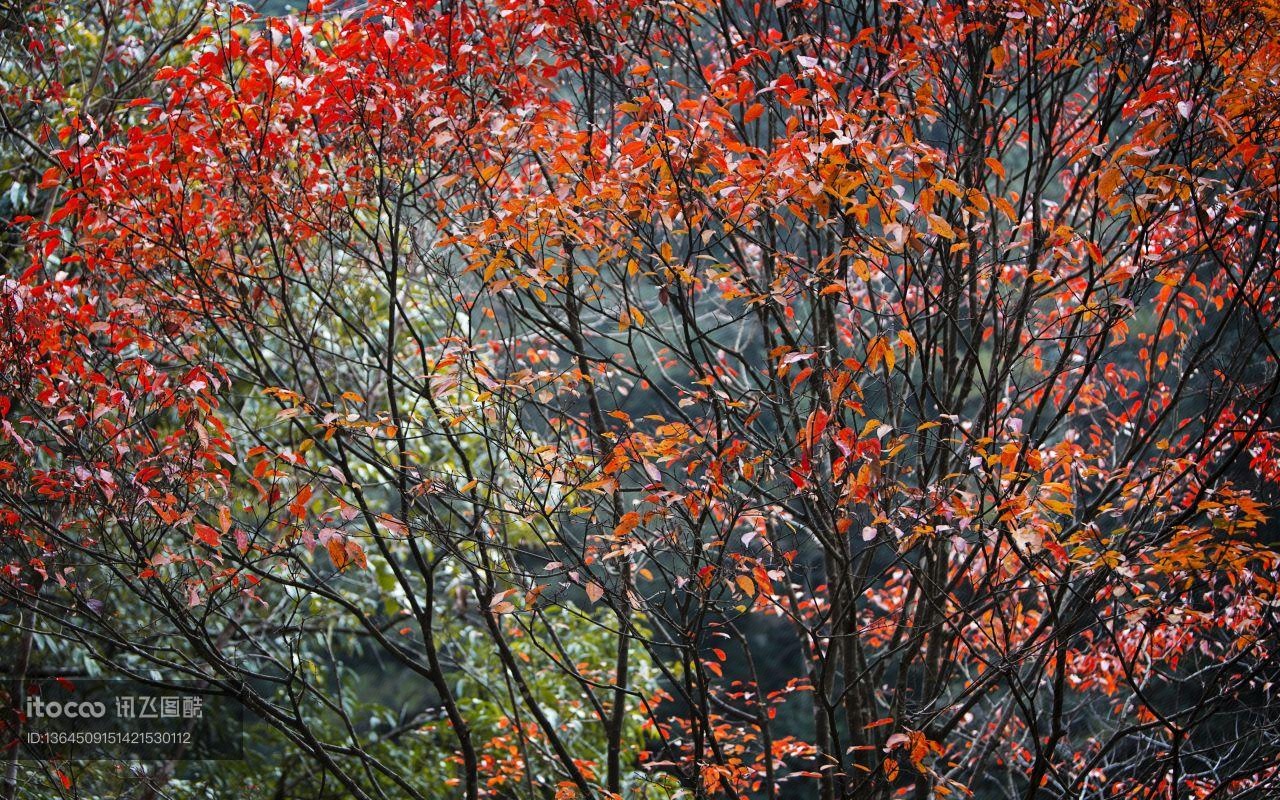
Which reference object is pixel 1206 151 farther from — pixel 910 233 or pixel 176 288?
pixel 176 288

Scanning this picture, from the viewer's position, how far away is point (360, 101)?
3.07 m

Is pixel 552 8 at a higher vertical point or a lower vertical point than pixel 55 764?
higher

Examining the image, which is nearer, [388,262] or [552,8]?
[552,8]

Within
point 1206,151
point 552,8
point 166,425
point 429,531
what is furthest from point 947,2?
point 166,425

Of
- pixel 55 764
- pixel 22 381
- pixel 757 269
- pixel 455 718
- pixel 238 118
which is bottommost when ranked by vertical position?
pixel 455 718

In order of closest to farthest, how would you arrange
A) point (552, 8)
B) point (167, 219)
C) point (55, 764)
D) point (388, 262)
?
point (552, 8) < point (167, 219) < point (55, 764) < point (388, 262)

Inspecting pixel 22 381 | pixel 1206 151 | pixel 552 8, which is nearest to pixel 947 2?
pixel 1206 151

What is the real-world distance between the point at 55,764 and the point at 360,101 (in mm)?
3098

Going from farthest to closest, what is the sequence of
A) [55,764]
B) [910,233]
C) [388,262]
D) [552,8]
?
[388,262]
[55,764]
[552,8]
[910,233]

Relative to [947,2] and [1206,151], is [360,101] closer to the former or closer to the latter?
[947,2]

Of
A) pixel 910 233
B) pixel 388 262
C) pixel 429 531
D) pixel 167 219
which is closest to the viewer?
pixel 910 233

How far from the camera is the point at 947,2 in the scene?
299 centimetres

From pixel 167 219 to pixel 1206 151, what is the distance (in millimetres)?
3399

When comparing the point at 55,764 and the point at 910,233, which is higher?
the point at 910,233
